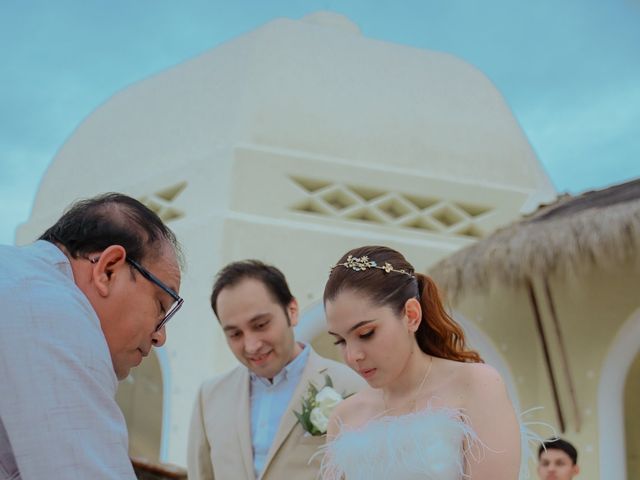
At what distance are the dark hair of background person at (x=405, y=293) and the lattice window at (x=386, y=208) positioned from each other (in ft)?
20.9

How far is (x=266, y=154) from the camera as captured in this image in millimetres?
9203

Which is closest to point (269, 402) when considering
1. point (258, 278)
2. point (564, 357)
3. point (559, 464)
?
point (258, 278)

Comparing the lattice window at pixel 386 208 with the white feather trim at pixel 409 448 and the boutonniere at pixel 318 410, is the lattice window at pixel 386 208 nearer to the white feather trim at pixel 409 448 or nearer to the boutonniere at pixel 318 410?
the boutonniere at pixel 318 410

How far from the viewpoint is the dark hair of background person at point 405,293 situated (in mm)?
2645

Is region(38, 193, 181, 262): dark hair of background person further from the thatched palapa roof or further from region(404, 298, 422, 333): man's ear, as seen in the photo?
the thatched palapa roof

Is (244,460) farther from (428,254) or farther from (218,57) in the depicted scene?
(218,57)

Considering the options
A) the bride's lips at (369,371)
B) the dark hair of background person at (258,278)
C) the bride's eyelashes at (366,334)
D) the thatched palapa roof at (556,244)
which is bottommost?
the bride's lips at (369,371)

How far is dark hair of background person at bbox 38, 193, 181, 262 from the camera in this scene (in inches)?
68.6

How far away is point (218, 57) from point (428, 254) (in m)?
3.43

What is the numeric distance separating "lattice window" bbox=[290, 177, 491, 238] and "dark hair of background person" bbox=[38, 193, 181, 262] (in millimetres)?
7286

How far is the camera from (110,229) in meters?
1.76

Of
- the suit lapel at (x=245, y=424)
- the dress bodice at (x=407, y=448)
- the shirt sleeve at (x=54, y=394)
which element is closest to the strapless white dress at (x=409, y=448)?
the dress bodice at (x=407, y=448)

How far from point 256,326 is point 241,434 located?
1.33 feet

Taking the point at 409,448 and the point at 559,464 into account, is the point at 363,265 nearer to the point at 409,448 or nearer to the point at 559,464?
the point at 409,448
